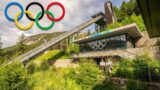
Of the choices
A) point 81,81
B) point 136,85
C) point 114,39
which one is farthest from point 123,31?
point 136,85

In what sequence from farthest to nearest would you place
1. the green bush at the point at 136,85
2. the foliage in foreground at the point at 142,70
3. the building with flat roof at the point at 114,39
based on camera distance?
the building with flat roof at the point at 114,39
the foliage in foreground at the point at 142,70
the green bush at the point at 136,85

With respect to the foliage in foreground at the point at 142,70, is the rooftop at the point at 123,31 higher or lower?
higher

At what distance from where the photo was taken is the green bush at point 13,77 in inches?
564

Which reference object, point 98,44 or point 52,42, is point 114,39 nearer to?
point 98,44

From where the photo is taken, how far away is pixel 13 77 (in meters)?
14.6

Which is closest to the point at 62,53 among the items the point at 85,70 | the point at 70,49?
the point at 70,49

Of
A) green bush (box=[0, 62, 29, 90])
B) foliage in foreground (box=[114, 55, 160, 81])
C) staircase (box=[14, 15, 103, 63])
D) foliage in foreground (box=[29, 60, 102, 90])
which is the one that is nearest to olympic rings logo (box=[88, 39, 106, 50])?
staircase (box=[14, 15, 103, 63])

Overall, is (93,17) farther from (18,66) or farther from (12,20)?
(18,66)

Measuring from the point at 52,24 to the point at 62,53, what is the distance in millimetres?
23233

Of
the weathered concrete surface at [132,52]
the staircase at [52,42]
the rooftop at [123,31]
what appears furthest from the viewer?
the staircase at [52,42]

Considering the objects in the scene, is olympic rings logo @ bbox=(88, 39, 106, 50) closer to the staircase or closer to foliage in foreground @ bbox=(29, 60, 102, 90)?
the staircase

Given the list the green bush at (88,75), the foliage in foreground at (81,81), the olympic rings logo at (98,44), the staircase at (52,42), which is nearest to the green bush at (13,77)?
the foliage in foreground at (81,81)

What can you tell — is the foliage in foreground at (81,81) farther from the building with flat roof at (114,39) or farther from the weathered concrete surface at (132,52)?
the building with flat roof at (114,39)

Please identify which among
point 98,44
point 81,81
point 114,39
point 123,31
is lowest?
point 81,81
